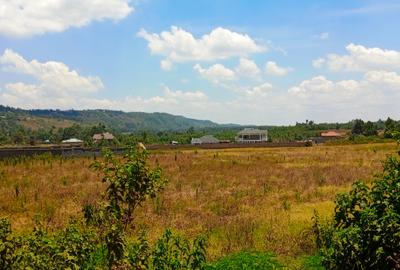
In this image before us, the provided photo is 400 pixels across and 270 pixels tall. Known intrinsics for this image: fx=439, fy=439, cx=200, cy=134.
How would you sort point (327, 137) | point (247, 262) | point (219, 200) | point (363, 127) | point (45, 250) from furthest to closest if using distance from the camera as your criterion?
point (327, 137)
point (363, 127)
point (219, 200)
point (247, 262)
point (45, 250)

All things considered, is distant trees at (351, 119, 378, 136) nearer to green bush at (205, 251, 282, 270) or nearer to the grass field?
the grass field

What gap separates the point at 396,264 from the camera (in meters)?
5.91

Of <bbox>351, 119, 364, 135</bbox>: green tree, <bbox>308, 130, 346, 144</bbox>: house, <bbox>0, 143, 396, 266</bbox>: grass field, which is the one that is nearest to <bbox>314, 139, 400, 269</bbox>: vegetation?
<bbox>0, 143, 396, 266</bbox>: grass field

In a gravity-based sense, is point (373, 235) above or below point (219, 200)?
above

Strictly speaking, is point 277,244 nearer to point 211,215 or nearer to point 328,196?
point 211,215

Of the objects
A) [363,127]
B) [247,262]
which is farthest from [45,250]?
[363,127]

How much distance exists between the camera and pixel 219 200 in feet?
75.4

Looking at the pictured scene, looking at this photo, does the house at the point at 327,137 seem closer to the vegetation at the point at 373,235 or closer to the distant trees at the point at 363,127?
the distant trees at the point at 363,127

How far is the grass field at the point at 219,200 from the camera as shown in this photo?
15369 mm

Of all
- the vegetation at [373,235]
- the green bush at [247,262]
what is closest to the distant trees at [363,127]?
the green bush at [247,262]

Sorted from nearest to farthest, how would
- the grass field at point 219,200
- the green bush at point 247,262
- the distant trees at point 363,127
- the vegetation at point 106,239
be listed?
the vegetation at point 106,239, the green bush at point 247,262, the grass field at point 219,200, the distant trees at point 363,127

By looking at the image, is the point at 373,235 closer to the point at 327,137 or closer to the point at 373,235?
the point at 373,235

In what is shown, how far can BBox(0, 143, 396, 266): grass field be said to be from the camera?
50.4 ft

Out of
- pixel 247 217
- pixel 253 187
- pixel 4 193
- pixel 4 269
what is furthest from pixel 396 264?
pixel 4 193
